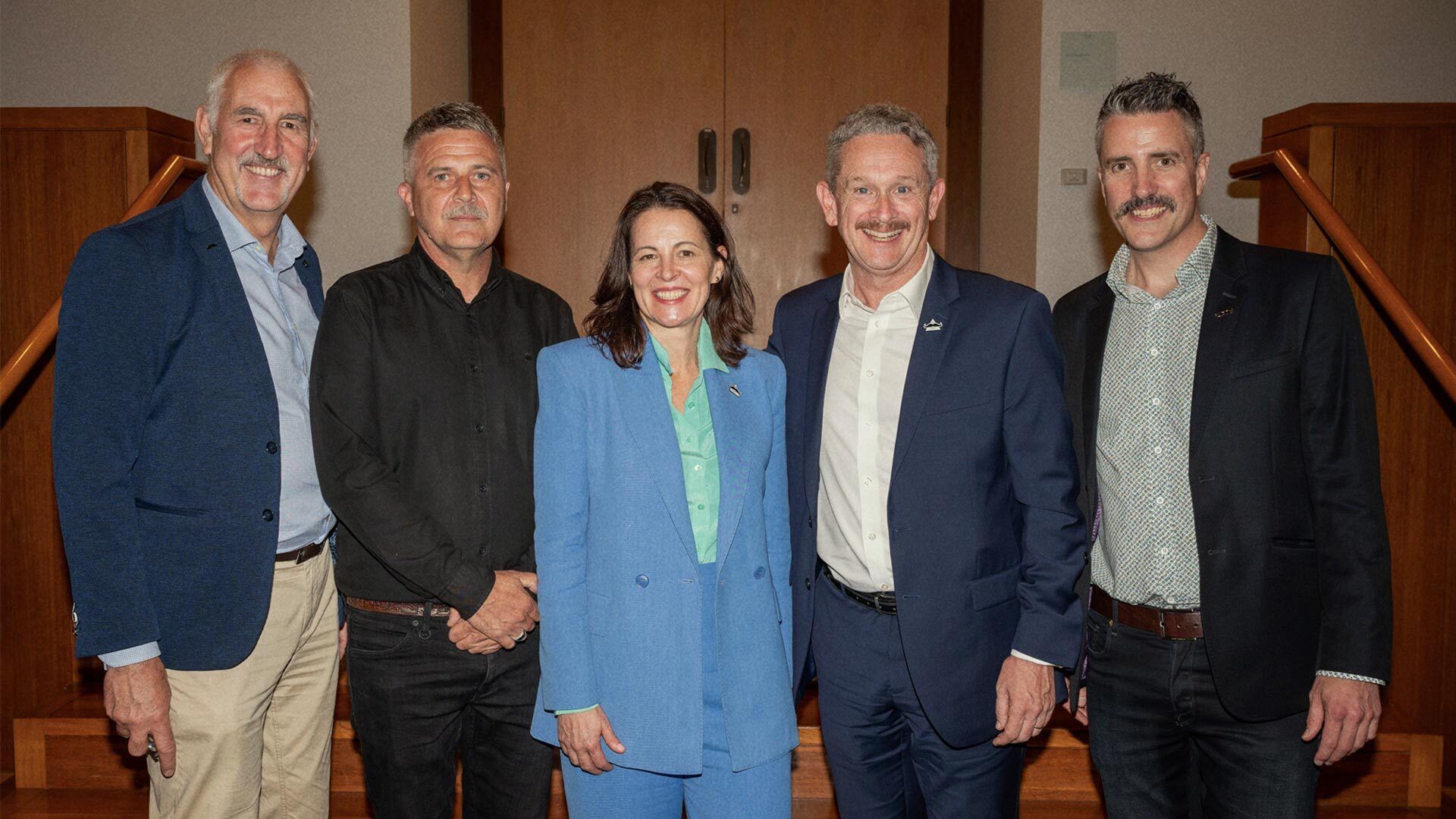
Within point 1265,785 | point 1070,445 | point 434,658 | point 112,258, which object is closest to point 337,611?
point 434,658

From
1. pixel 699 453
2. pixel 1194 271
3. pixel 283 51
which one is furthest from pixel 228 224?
pixel 283 51

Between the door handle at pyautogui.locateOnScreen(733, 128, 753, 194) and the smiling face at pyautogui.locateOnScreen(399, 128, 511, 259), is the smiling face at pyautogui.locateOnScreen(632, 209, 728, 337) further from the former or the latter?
the door handle at pyautogui.locateOnScreen(733, 128, 753, 194)

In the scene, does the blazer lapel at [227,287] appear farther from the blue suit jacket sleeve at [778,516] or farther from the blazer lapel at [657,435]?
the blue suit jacket sleeve at [778,516]

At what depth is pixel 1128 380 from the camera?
210 cm

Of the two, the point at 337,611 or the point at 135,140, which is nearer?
the point at 337,611

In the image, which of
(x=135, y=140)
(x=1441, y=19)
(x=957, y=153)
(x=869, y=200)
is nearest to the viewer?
(x=869, y=200)

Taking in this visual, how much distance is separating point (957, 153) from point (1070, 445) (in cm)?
333

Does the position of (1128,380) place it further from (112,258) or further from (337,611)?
(112,258)

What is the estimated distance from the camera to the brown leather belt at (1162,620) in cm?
199

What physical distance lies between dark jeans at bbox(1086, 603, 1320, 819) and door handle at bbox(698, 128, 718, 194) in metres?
3.40

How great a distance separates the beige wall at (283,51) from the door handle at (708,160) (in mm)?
1388

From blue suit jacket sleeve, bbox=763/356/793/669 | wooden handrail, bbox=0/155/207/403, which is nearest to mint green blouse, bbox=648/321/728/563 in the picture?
blue suit jacket sleeve, bbox=763/356/793/669

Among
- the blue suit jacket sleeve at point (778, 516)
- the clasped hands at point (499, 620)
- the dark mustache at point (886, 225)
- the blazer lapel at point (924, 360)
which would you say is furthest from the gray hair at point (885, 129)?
the clasped hands at point (499, 620)

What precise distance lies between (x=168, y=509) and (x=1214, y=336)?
211 cm
